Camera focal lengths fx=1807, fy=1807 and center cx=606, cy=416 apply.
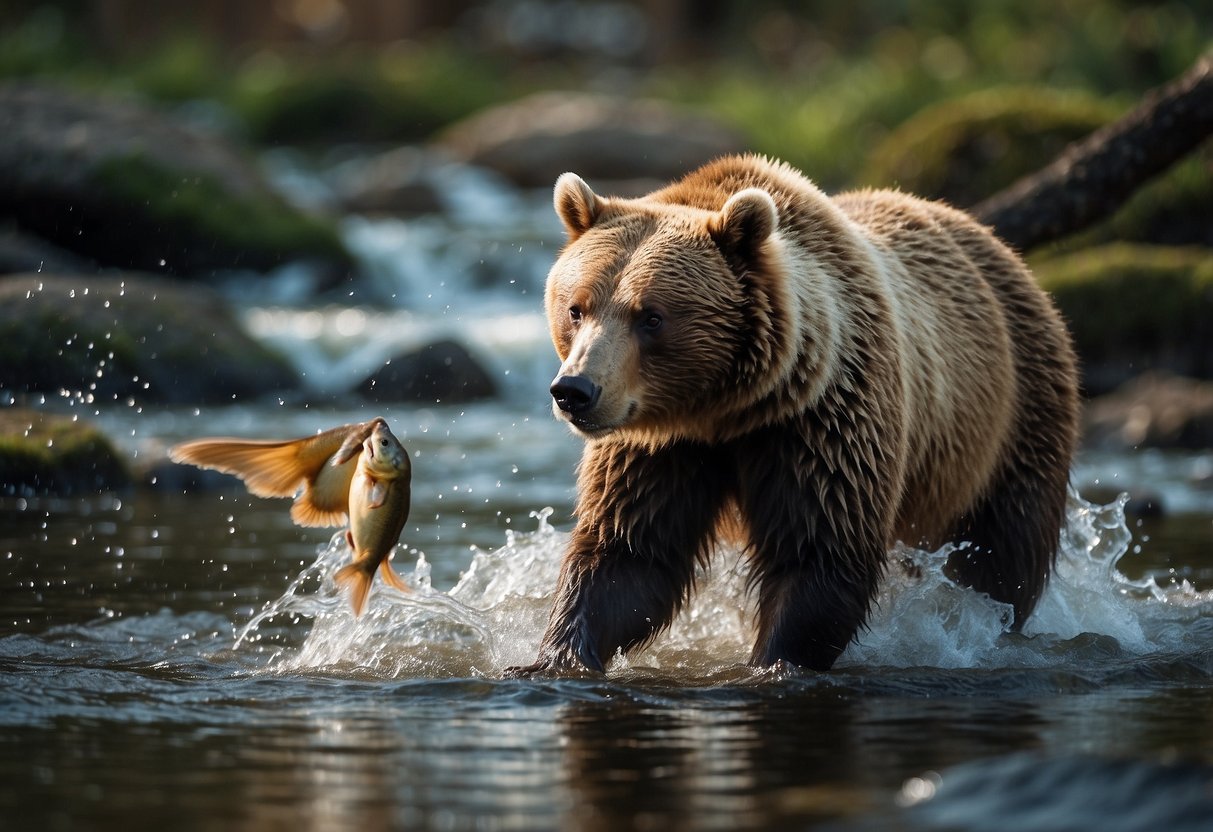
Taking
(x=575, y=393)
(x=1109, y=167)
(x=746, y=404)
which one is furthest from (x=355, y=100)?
(x=575, y=393)

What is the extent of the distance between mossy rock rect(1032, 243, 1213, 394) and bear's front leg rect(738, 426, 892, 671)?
27.0ft

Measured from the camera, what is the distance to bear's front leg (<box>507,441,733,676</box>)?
233 inches

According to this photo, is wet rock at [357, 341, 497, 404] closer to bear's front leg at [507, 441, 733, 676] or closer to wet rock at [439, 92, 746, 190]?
wet rock at [439, 92, 746, 190]

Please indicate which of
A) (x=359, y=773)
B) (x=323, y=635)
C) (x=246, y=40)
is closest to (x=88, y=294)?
(x=323, y=635)

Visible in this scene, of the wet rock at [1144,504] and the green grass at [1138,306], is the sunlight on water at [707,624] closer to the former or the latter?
the wet rock at [1144,504]

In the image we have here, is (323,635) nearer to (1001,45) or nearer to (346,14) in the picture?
(1001,45)

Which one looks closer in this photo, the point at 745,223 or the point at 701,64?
the point at 745,223

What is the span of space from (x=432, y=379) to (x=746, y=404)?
8960 millimetres

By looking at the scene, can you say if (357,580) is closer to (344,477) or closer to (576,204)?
(344,477)

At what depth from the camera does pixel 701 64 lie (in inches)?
1400

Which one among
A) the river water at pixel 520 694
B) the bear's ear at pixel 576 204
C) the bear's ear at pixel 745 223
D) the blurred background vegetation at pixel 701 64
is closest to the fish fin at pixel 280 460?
the river water at pixel 520 694

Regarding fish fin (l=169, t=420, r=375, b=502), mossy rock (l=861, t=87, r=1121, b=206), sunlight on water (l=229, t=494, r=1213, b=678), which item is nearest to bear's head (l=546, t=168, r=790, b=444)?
fish fin (l=169, t=420, r=375, b=502)

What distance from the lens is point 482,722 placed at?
5.11 m

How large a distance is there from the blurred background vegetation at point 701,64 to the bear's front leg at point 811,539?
36.0 feet
